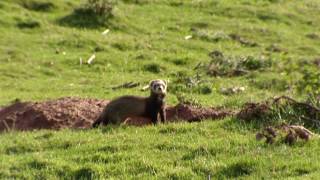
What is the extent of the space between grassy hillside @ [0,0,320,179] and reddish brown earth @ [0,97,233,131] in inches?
43.3

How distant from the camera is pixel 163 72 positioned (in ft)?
67.4

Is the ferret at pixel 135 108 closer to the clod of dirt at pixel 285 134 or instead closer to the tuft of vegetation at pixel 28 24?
the clod of dirt at pixel 285 134

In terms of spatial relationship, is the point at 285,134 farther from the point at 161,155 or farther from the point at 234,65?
the point at 234,65

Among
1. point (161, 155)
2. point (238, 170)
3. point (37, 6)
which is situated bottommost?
point (161, 155)

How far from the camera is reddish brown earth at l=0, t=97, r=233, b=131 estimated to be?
42.4 feet

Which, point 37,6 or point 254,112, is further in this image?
point 37,6

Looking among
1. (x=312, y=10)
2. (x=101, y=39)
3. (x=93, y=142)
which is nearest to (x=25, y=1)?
(x=101, y=39)

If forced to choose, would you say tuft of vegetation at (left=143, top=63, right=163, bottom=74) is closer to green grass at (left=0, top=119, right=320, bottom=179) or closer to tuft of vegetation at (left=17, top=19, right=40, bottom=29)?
tuft of vegetation at (left=17, top=19, right=40, bottom=29)

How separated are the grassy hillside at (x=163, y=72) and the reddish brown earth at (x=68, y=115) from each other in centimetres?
110

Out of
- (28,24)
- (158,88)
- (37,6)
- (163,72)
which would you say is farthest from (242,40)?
(158,88)

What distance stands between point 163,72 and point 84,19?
6.08 meters

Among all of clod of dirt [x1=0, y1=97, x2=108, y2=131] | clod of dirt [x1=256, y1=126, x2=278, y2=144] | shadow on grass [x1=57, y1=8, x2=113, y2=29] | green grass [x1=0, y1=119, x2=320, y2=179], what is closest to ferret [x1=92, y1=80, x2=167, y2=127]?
clod of dirt [x1=0, y1=97, x2=108, y2=131]

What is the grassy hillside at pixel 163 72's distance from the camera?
9266mm

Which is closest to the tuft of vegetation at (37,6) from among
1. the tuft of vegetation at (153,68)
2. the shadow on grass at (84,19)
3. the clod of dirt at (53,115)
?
the shadow on grass at (84,19)
